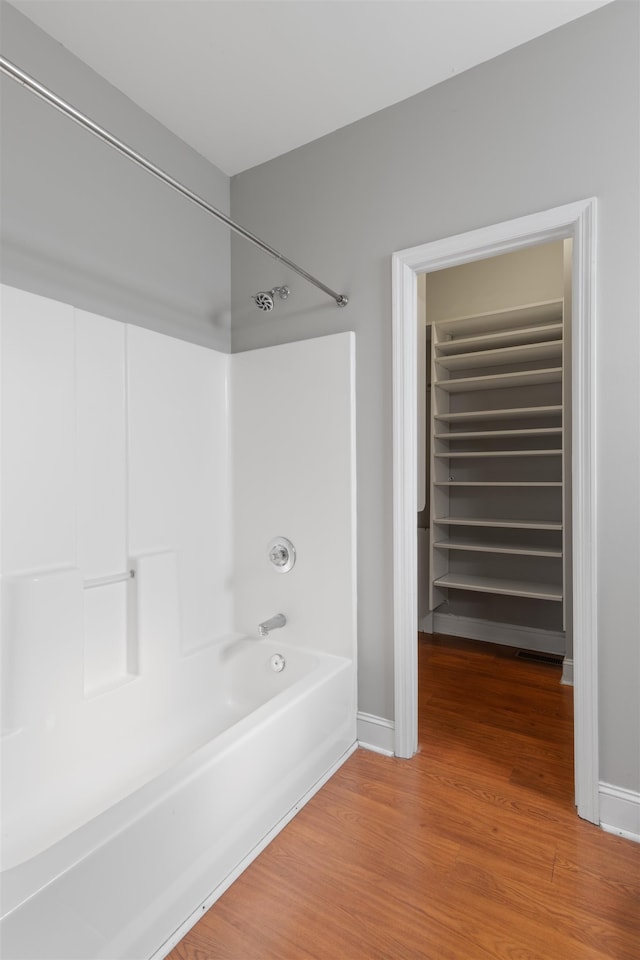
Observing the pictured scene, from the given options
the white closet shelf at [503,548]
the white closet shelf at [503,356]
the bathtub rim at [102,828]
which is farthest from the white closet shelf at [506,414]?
the bathtub rim at [102,828]

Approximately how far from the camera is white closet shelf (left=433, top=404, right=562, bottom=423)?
Answer: 9.88ft

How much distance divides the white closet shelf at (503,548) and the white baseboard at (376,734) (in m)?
1.40

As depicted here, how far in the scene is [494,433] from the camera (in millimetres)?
3168

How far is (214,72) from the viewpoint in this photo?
74.2 inches

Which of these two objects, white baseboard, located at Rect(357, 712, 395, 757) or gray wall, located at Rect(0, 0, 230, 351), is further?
white baseboard, located at Rect(357, 712, 395, 757)

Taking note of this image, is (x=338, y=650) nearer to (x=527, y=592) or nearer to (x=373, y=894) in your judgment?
(x=373, y=894)

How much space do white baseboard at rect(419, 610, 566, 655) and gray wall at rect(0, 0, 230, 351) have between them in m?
2.44

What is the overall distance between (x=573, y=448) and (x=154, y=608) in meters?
1.64

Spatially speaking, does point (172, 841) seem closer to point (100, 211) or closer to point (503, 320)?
point (100, 211)

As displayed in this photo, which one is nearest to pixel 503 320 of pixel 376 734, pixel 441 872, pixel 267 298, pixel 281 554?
pixel 267 298

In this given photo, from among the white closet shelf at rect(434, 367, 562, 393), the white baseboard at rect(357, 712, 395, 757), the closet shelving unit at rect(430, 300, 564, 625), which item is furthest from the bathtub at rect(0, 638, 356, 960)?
the white closet shelf at rect(434, 367, 562, 393)

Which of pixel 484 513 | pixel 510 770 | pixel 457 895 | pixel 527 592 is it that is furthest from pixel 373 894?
pixel 484 513

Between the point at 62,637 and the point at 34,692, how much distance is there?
17 cm

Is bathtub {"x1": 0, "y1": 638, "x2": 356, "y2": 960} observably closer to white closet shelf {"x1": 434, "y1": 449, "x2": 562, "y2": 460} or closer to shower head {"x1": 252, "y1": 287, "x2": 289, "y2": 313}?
shower head {"x1": 252, "y1": 287, "x2": 289, "y2": 313}
